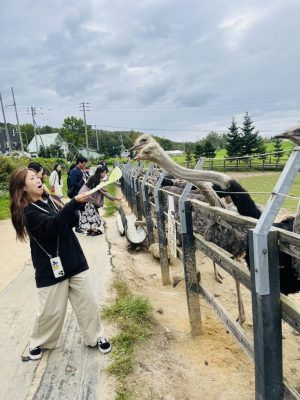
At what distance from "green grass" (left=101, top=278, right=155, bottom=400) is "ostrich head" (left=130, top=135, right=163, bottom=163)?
1475 millimetres

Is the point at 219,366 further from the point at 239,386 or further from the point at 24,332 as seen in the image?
the point at 24,332

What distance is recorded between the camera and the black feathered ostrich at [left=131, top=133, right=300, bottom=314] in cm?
334

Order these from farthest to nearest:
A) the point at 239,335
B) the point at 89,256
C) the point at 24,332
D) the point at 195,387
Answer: the point at 89,256 → the point at 24,332 → the point at 195,387 → the point at 239,335

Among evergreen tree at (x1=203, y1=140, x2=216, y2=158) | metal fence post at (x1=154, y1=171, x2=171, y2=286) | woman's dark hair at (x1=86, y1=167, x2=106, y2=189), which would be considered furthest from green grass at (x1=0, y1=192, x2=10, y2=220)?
metal fence post at (x1=154, y1=171, x2=171, y2=286)

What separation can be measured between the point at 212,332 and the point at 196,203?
1.48 meters

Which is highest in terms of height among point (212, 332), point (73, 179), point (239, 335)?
point (73, 179)

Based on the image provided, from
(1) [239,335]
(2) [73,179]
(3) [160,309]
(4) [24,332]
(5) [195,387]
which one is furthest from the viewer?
(2) [73,179]

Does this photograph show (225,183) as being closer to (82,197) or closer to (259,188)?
(82,197)

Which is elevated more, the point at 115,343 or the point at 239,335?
the point at 239,335

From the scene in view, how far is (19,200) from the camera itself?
343 centimetres

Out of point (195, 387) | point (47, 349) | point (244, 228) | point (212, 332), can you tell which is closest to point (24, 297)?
point (47, 349)

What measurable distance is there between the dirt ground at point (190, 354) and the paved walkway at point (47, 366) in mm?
340

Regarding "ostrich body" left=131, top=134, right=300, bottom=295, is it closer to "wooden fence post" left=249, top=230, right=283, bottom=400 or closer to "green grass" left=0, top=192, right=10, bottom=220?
"wooden fence post" left=249, top=230, right=283, bottom=400

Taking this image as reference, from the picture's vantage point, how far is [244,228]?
2719 mm
